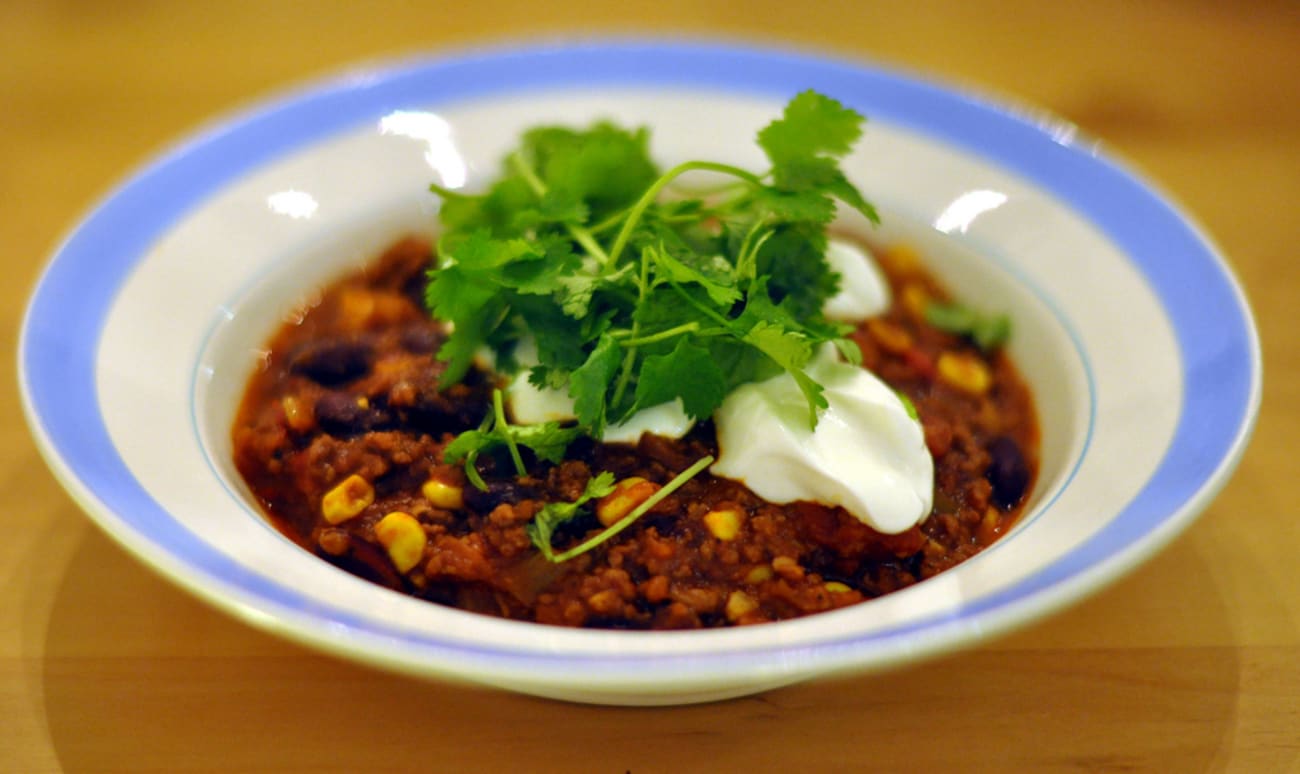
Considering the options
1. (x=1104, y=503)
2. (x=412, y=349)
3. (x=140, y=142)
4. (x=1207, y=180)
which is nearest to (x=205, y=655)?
(x=412, y=349)

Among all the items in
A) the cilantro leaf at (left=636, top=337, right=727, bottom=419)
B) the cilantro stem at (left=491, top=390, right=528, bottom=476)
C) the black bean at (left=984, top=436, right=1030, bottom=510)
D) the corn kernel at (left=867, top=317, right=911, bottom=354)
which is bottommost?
the cilantro stem at (left=491, top=390, right=528, bottom=476)

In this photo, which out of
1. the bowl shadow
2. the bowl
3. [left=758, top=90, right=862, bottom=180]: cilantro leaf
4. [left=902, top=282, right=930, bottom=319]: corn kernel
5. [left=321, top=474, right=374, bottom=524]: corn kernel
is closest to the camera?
the bowl

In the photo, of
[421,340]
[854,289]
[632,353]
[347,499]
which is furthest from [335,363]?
[854,289]

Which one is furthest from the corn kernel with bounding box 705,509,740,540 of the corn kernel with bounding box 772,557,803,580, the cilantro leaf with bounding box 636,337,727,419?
the cilantro leaf with bounding box 636,337,727,419

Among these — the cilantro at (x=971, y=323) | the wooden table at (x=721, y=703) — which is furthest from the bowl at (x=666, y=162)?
the wooden table at (x=721, y=703)

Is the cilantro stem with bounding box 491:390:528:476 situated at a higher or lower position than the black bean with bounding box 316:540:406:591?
higher

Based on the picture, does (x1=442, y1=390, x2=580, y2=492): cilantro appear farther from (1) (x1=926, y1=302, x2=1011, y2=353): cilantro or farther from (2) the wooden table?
(1) (x1=926, y1=302, x2=1011, y2=353): cilantro

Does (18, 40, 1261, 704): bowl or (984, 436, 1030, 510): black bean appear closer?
(18, 40, 1261, 704): bowl
